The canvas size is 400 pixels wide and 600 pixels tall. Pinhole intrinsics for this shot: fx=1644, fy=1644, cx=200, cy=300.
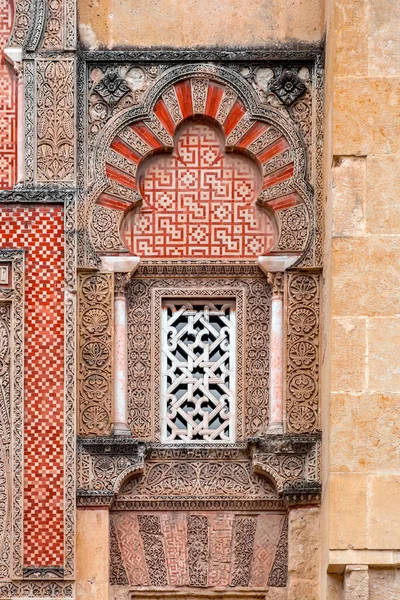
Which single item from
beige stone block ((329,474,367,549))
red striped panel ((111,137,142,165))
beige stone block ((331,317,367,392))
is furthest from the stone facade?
beige stone block ((329,474,367,549))

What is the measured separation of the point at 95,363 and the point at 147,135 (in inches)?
53.1

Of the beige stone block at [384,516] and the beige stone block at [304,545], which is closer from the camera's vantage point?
the beige stone block at [384,516]

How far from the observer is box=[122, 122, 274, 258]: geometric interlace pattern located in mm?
9430

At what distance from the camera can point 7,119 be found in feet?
30.7

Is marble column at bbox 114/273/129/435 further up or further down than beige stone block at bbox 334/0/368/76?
further down

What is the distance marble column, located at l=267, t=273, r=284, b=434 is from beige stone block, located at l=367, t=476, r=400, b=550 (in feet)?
3.06

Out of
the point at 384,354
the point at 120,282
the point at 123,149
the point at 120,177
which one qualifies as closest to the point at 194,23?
the point at 123,149

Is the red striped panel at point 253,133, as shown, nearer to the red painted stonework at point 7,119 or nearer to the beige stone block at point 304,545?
the red painted stonework at point 7,119

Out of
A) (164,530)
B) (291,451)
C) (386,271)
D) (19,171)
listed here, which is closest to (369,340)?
(386,271)

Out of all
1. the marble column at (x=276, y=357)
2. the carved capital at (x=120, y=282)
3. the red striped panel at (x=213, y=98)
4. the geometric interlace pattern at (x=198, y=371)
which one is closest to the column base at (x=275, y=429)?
the marble column at (x=276, y=357)

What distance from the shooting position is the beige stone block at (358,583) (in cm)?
840

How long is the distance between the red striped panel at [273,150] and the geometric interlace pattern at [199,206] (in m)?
0.10

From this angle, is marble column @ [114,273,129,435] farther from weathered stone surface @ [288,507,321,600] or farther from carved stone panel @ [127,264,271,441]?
weathered stone surface @ [288,507,321,600]

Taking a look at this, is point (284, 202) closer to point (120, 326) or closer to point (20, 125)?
point (120, 326)
